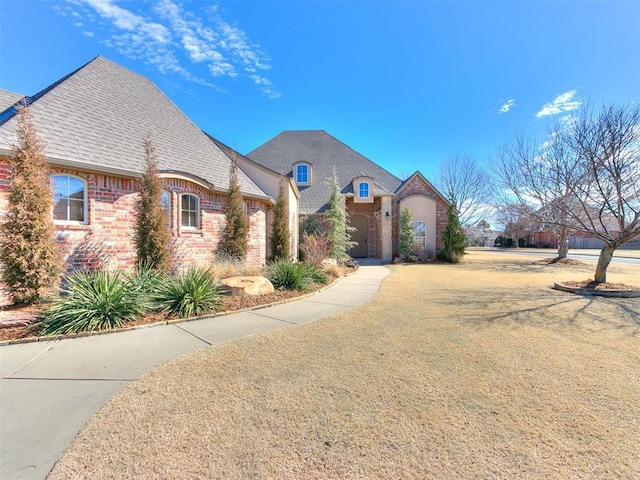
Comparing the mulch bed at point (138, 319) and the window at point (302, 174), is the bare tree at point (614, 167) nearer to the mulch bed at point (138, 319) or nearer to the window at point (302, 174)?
the mulch bed at point (138, 319)

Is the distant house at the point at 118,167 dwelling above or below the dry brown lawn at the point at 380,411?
above

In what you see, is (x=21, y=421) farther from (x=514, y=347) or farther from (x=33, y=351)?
(x=514, y=347)

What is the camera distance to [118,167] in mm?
8227

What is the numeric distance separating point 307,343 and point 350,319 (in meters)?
1.52

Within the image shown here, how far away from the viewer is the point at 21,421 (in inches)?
101

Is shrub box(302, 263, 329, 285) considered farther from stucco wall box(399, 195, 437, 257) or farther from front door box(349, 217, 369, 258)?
stucco wall box(399, 195, 437, 257)

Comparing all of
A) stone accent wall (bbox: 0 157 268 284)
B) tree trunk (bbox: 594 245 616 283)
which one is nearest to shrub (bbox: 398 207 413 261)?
tree trunk (bbox: 594 245 616 283)

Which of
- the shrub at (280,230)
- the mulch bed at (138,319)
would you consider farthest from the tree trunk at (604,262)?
the shrub at (280,230)

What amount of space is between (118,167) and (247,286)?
5.17m

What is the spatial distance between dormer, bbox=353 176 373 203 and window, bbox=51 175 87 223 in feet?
46.8

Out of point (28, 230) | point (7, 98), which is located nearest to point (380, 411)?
point (28, 230)

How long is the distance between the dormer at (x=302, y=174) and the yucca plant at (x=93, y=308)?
50.1 feet

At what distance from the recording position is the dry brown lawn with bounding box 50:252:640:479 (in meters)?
2.09

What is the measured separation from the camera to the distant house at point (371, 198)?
748 inches
